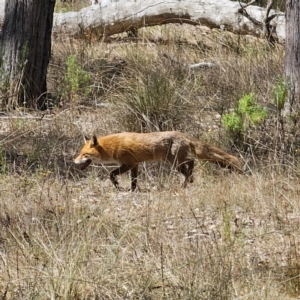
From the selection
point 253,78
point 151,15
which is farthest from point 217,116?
point 151,15

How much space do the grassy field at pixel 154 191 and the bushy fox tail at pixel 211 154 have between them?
0.42 ft

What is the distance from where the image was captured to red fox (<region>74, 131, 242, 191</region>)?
7484 mm

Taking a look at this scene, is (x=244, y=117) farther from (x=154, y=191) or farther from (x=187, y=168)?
(x=154, y=191)

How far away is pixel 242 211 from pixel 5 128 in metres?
3.72

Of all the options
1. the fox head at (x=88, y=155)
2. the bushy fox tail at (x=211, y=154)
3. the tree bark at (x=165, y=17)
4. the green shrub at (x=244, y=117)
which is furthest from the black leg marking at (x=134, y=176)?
the tree bark at (x=165, y=17)

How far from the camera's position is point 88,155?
762cm

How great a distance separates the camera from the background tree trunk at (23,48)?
30.6 feet

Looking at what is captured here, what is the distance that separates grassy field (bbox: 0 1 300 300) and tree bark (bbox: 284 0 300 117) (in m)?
0.24

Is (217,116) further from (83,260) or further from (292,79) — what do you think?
(83,260)

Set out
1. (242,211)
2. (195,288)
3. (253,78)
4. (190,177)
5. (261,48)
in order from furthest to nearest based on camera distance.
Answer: (261,48) < (253,78) < (190,177) < (242,211) < (195,288)

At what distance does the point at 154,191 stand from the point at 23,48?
3.30 metres

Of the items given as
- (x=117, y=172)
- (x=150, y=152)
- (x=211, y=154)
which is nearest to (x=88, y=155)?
(x=117, y=172)

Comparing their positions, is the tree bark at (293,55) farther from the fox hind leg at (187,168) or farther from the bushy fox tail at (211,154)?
the fox hind leg at (187,168)

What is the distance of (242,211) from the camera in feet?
20.2
